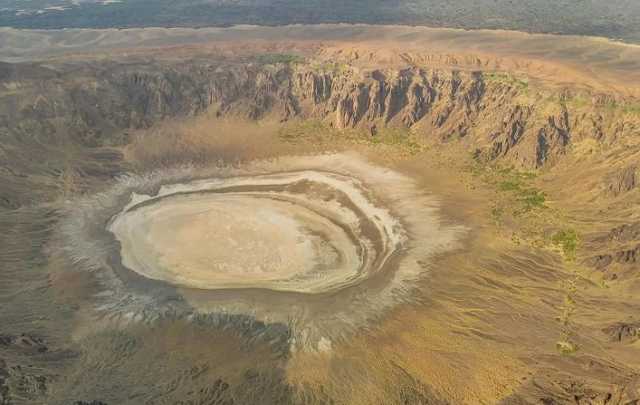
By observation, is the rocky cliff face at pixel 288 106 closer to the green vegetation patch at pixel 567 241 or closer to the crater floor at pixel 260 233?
the green vegetation patch at pixel 567 241

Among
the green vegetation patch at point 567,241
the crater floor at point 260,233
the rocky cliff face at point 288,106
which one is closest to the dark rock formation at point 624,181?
the rocky cliff face at point 288,106

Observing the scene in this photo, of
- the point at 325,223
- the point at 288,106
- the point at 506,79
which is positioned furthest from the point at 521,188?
the point at 288,106

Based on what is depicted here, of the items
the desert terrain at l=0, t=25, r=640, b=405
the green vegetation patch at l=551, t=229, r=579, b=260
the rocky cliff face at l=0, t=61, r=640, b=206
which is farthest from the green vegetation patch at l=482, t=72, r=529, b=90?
the green vegetation patch at l=551, t=229, r=579, b=260

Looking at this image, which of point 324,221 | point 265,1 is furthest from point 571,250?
point 265,1

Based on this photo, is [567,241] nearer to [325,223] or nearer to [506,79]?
[325,223]

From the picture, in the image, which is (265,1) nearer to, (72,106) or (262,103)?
(262,103)

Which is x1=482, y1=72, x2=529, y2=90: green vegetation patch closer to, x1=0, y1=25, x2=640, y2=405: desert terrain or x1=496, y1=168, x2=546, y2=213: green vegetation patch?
x1=0, y1=25, x2=640, y2=405: desert terrain
